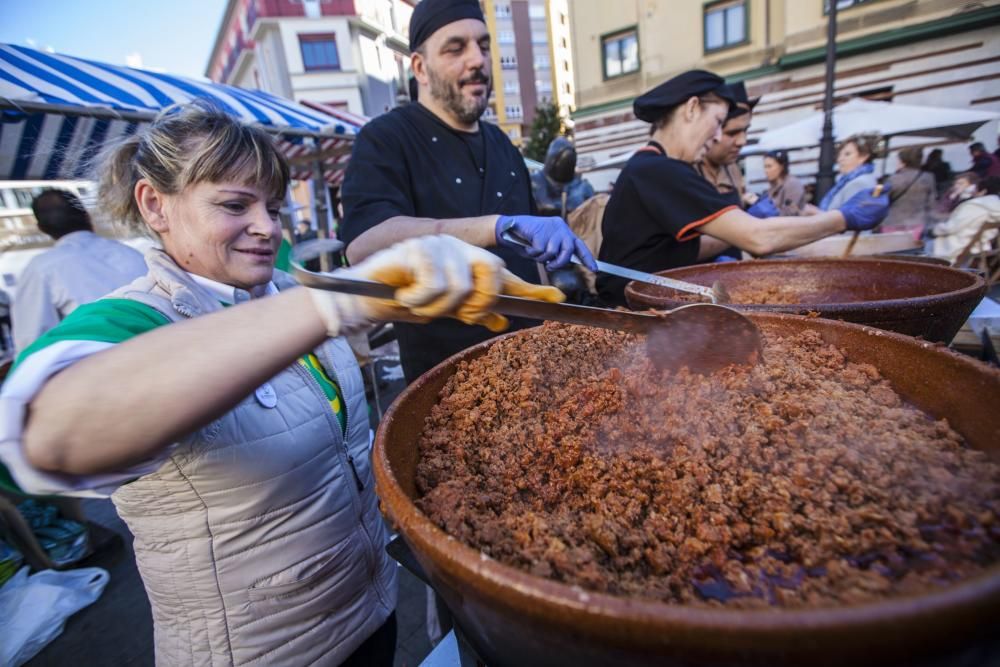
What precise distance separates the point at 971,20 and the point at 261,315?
52.9ft

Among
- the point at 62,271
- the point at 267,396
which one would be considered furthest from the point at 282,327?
the point at 62,271

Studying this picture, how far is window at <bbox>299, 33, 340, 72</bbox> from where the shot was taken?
25.1 metres

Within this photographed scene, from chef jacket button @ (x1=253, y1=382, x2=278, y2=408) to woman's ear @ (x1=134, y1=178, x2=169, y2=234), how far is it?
0.55 metres

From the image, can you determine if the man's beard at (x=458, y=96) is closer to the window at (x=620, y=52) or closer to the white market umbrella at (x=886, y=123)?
the white market umbrella at (x=886, y=123)

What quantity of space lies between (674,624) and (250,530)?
109cm

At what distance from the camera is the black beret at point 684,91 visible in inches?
94.4

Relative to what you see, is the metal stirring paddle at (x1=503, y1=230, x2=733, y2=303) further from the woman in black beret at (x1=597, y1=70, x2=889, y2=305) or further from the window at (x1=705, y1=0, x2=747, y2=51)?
the window at (x1=705, y1=0, x2=747, y2=51)

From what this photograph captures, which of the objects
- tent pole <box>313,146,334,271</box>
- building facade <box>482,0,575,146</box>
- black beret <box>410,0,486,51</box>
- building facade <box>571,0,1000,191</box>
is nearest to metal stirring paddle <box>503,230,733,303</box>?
black beret <box>410,0,486,51</box>

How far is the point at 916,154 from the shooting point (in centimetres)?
752

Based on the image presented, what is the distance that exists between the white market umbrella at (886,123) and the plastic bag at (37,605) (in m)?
12.6

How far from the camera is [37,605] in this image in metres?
2.63

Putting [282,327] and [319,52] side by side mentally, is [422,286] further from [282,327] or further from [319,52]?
[319,52]

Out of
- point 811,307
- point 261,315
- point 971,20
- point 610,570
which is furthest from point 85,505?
point 971,20

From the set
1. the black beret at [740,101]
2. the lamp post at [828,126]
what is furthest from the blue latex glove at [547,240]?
the lamp post at [828,126]
